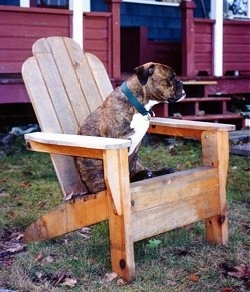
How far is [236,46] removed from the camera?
889 centimetres

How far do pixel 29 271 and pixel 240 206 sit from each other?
1.95 metres

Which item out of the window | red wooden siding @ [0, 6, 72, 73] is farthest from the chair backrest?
the window

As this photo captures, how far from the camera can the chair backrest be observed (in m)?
4.04

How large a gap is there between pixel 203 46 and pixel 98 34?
1.57 metres

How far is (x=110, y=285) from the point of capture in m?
3.28

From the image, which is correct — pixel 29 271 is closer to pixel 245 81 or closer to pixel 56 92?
pixel 56 92

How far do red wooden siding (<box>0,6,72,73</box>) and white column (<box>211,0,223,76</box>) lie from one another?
6.82 ft

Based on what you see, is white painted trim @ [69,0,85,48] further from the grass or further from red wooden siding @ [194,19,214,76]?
the grass

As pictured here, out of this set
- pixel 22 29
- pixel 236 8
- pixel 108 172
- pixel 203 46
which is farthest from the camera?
pixel 236 8

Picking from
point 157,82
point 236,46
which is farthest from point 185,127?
point 236,46

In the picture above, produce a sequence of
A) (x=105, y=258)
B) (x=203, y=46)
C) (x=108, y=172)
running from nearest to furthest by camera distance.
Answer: (x=108, y=172) → (x=105, y=258) → (x=203, y=46)

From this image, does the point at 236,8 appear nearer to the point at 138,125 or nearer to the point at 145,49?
the point at 145,49

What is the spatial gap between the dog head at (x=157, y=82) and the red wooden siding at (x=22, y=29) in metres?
3.51

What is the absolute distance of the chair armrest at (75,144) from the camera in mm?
3145
